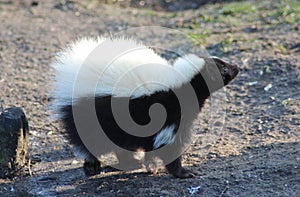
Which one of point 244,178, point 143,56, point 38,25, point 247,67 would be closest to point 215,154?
point 244,178

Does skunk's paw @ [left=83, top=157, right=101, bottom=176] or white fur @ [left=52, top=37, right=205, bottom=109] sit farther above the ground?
white fur @ [left=52, top=37, right=205, bottom=109]

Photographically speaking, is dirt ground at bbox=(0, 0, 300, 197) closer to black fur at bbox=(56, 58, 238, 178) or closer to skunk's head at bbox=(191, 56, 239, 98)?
black fur at bbox=(56, 58, 238, 178)

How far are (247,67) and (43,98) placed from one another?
9.31 ft

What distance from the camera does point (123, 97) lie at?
5.15 meters

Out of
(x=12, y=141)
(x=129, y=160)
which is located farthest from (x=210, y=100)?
(x=12, y=141)

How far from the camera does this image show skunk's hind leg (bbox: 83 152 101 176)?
221 inches

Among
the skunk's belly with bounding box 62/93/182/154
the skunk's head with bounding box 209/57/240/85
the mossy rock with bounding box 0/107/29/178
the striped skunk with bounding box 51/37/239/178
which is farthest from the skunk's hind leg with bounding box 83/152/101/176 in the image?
the skunk's head with bounding box 209/57/240/85

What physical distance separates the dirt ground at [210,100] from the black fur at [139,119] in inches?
7.2

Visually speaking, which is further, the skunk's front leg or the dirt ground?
the skunk's front leg

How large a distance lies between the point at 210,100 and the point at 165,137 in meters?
2.27

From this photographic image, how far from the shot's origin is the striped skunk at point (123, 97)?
520 centimetres

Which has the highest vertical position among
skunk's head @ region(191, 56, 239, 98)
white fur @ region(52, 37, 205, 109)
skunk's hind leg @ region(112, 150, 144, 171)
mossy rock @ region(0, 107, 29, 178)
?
Answer: white fur @ region(52, 37, 205, 109)

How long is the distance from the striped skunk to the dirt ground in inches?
13.9

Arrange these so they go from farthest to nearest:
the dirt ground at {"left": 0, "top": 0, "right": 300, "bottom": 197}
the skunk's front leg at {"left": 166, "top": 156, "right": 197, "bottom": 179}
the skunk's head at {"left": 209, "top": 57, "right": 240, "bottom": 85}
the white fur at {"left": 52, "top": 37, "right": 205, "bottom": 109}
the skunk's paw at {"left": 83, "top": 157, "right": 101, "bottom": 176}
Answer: the skunk's head at {"left": 209, "top": 57, "right": 240, "bottom": 85} < the skunk's paw at {"left": 83, "top": 157, "right": 101, "bottom": 176} < the skunk's front leg at {"left": 166, "top": 156, "right": 197, "bottom": 179} < the dirt ground at {"left": 0, "top": 0, "right": 300, "bottom": 197} < the white fur at {"left": 52, "top": 37, "right": 205, "bottom": 109}
